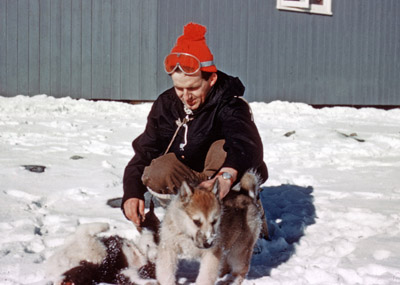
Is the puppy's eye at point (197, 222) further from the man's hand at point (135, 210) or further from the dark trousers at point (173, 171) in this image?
the dark trousers at point (173, 171)

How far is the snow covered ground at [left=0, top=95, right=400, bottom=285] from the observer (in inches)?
124

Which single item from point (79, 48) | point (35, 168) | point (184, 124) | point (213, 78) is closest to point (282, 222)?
point (184, 124)

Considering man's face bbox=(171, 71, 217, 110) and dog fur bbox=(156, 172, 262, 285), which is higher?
man's face bbox=(171, 71, 217, 110)

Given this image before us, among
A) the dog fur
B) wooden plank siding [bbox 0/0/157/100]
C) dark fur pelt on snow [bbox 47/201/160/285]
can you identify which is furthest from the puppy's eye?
wooden plank siding [bbox 0/0/157/100]

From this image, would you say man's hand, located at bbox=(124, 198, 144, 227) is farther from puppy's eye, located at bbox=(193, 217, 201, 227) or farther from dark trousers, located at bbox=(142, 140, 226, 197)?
puppy's eye, located at bbox=(193, 217, 201, 227)

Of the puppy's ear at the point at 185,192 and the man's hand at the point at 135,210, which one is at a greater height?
the puppy's ear at the point at 185,192

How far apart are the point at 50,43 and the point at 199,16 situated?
3.49 m

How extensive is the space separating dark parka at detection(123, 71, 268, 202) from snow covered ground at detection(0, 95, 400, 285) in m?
0.56

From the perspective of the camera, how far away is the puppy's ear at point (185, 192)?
8.84 feet

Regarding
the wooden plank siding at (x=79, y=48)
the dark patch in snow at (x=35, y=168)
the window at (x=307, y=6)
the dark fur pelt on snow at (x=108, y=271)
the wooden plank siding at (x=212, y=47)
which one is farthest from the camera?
the window at (x=307, y=6)

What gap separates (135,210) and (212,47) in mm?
9407

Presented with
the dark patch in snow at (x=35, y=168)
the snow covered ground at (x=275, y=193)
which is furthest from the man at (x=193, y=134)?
the dark patch in snow at (x=35, y=168)

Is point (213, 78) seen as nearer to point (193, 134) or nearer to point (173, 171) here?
point (193, 134)

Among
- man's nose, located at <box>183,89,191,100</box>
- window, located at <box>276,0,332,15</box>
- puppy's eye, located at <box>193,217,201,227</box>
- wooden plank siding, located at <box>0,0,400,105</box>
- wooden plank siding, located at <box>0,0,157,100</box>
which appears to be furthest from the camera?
window, located at <box>276,0,332,15</box>
